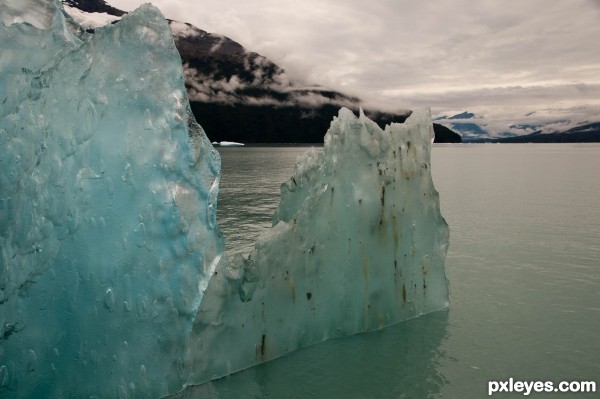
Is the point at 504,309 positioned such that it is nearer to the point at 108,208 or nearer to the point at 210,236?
the point at 210,236

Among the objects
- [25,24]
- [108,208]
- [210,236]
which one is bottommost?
[210,236]

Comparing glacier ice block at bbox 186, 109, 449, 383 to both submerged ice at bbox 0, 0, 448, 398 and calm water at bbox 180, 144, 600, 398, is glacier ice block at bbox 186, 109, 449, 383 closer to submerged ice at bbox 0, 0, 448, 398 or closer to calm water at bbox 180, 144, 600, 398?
submerged ice at bbox 0, 0, 448, 398

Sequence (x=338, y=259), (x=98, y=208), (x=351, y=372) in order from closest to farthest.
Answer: (x=98, y=208) < (x=351, y=372) < (x=338, y=259)

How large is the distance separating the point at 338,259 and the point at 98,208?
3.34m

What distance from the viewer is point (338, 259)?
275 inches

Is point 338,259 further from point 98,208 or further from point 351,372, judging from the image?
point 98,208

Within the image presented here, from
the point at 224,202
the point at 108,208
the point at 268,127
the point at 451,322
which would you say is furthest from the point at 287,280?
the point at 268,127

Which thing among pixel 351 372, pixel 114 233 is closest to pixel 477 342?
pixel 351 372

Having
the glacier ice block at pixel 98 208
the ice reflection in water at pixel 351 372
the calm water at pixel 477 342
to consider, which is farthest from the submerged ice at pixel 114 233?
the calm water at pixel 477 342

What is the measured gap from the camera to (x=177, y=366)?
17.8 ft

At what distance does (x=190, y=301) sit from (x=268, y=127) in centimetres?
18328

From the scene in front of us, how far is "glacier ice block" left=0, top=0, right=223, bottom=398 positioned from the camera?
4.80 m

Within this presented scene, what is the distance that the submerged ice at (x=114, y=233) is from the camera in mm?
4812

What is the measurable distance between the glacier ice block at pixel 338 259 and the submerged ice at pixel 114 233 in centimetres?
4
